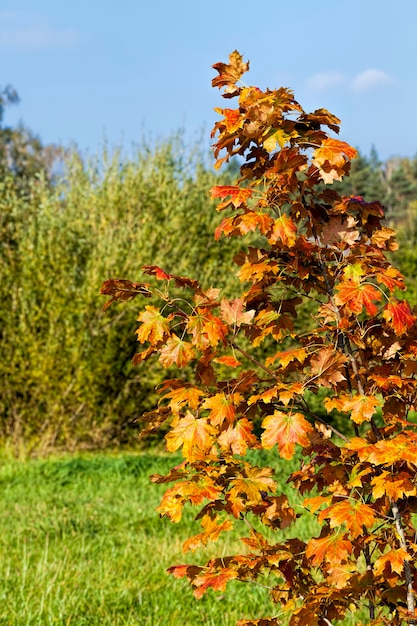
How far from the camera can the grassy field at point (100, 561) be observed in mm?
4199

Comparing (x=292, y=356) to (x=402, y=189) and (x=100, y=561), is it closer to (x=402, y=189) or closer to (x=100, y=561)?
(x=100, y=561)

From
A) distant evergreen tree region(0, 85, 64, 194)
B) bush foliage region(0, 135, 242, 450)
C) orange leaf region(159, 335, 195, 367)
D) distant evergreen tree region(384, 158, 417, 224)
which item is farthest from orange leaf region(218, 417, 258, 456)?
distant evergreen tree region(384, 158, 417, 224)

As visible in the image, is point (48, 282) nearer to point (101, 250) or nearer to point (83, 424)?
point (101, 250)

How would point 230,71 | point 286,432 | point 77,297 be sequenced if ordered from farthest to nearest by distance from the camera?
point 77,297
point 230,71
point 286,432

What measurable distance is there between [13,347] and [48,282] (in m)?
1.21

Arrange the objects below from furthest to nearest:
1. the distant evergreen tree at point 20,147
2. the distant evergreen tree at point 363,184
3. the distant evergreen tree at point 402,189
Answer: the distant evergreen tree at point 402,189
the distant evergreen tree at point 363,184
the distant evergreen tree at point 20,147

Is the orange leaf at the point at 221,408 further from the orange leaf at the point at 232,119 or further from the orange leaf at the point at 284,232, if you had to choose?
the orange leaf at the point at 232,119

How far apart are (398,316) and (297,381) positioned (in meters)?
0.37

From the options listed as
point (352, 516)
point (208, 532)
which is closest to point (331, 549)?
point (352, 516)

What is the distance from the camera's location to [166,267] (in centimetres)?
1297

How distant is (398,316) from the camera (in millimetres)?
2186

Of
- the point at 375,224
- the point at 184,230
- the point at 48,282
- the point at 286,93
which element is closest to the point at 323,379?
the point at 375,224

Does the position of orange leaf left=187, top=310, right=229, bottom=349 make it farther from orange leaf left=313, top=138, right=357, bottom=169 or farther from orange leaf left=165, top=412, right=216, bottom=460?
orange leaf left=313, top=138, right=357, bottom=169

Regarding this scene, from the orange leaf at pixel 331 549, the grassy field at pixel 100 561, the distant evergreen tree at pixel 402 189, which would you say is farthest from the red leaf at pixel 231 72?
the distant evergreen tree at pixel 402 189
